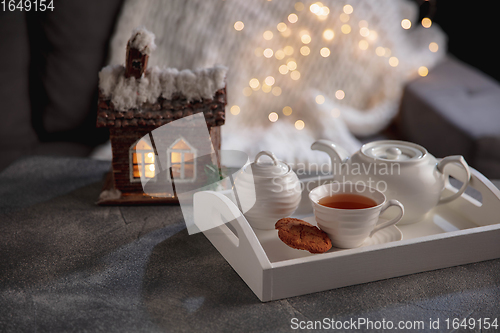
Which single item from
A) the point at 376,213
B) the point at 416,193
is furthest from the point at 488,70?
the point at 376,213

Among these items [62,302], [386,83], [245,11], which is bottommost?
[62,302]

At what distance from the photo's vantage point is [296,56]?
159 cm

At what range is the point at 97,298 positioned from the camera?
0.68m

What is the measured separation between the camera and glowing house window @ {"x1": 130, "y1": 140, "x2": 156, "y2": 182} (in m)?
0.95

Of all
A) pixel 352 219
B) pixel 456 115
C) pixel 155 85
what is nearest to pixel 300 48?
pixel 456 115

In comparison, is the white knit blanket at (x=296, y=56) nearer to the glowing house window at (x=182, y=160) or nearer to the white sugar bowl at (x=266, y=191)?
the glowing house window at (x=182, y=160)

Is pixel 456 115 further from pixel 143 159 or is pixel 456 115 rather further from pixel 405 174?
pixel 143 159

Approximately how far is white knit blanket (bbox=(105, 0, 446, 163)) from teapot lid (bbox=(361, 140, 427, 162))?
0.54 m

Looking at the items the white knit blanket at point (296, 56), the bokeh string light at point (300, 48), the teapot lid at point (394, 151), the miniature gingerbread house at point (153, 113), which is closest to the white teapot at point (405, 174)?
the teapot lid at point (394, 151)

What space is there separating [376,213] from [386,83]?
1022 mm

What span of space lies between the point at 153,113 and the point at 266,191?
0.32 metres

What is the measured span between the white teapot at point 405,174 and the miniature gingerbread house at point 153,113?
315 millimetres

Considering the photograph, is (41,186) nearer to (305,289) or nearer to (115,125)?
(115,125)

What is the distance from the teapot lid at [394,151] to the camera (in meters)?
0.82
